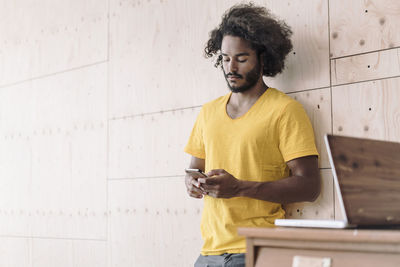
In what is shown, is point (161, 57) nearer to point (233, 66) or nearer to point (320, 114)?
point (233, 66)

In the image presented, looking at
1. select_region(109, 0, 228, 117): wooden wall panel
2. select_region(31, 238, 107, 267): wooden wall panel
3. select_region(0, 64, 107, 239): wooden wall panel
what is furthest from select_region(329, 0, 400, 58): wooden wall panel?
select_region(31, 238, 107, 267): wooden wall panel

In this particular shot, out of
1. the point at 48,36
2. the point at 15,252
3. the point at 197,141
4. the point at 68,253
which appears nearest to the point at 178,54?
the point at 197,141

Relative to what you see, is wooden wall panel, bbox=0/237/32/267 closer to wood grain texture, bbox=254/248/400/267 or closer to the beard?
the beard

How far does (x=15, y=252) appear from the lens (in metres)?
3.96

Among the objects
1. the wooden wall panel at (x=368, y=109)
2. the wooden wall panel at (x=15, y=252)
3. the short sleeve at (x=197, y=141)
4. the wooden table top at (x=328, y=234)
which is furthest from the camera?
the wooden wall panel at (x=15, y=252)

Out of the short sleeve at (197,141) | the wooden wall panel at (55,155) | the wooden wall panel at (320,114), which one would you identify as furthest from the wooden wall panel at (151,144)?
the wooden wall panel at (320,114)

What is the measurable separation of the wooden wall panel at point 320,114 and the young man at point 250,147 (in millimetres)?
104

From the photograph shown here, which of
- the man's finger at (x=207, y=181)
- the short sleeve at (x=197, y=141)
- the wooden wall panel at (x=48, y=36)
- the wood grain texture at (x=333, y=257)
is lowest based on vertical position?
the wood grain texture at (x=333, y=257)

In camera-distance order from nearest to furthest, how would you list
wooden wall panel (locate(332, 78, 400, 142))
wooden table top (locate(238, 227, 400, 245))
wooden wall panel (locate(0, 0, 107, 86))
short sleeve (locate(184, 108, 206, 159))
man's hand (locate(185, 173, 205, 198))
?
wooden table top (locate(238, 227, 400, 245)), wooden wall panel (locate(332, 78, 400, 142)), man's hand (locate(185, 173, 205, 198)), short sleeve (locate(184, 108, 206, 159)), wooden wall panel (locate(0, 0, 107, 86))

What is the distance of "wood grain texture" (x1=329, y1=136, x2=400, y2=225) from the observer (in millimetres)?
1516

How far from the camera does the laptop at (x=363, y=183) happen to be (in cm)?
150

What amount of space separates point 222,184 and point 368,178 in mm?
725

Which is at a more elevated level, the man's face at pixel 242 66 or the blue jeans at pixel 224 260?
the man's face at pixel 242 66

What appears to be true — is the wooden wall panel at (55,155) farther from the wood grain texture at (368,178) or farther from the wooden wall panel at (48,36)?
the wood grain texture at (368,178)
